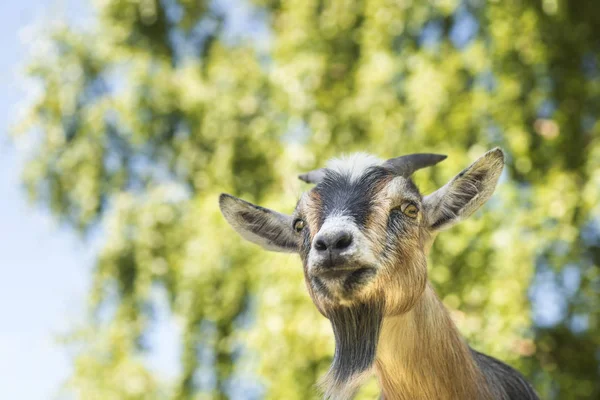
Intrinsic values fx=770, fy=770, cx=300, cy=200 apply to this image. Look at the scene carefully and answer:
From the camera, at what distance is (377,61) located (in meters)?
10.3

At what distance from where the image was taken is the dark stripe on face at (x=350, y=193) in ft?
11.9

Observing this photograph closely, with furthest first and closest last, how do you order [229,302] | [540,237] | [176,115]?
[176,115], [229,302], [540,237]

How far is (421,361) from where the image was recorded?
3.80 m

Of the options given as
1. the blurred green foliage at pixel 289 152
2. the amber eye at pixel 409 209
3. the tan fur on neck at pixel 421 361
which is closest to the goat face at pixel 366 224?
the amber eye at pixel 409 209

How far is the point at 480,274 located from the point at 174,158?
22.7ft

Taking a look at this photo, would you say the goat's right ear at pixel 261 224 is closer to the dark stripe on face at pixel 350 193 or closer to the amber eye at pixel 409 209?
the dark stripe on face at pixel 350 193

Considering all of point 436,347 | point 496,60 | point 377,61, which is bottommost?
point 436,347

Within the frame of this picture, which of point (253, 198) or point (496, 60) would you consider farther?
point (253, 198)

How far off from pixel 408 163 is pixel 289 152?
6.18 metres

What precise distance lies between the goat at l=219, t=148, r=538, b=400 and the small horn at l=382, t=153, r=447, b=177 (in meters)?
0.01

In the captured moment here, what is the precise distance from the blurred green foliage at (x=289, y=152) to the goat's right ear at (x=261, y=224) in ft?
15.9

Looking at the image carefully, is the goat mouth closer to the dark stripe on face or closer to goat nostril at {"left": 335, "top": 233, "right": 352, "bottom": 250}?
goat nostril at {"left": 335, "top": 233, "right": 352, "bottom": 250}

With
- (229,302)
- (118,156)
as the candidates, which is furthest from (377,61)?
(118,156)

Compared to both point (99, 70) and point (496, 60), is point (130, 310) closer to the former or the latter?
point (99, 70)
